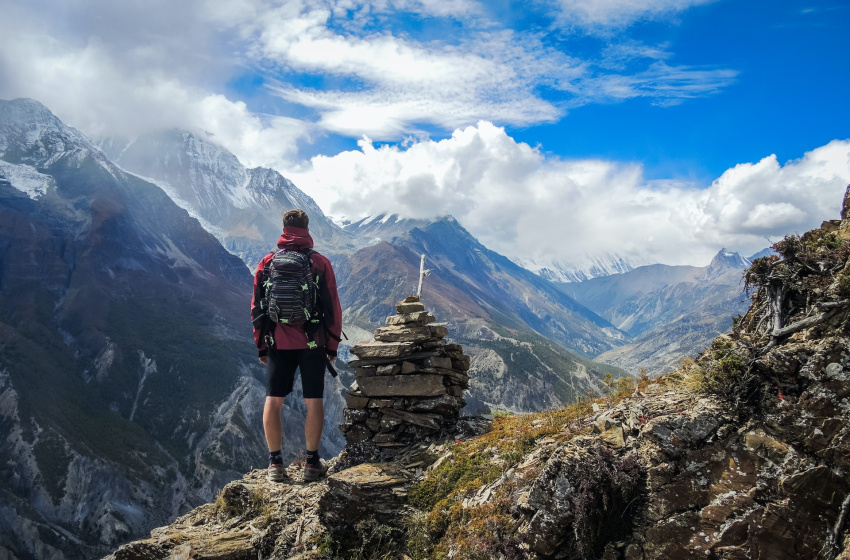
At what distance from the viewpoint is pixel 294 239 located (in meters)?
10.0

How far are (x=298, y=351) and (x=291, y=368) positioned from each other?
43cm

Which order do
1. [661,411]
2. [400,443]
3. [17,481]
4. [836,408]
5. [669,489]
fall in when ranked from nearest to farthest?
1. [836,408]
2. [669,489]
3. [661,411]
4. [400,443]
5. [17,481]

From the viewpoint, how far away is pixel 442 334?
41.7 feet

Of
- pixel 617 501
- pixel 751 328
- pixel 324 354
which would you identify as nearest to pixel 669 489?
pixel 617 501

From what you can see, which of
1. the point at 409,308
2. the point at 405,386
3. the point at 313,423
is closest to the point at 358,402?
the point at 405,386

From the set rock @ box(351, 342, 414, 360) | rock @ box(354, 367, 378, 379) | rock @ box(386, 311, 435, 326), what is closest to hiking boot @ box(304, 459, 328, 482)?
rock @ box(354, 367, 378, 379)

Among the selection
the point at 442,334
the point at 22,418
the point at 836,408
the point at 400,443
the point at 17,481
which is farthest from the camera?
the point at 22,418

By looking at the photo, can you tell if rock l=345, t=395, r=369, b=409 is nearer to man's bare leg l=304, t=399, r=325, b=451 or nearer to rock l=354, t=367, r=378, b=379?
rock l=354, t=367, r=378, b=379

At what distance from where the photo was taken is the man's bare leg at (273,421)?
32.1 ft

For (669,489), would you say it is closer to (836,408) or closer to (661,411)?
(661,411)

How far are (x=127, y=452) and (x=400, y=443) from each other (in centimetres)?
20374

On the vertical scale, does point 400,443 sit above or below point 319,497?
above

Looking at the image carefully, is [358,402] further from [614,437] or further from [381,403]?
[614,437]

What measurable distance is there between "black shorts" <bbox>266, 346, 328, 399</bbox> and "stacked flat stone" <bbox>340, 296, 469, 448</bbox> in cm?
136
